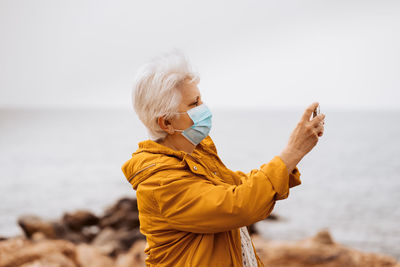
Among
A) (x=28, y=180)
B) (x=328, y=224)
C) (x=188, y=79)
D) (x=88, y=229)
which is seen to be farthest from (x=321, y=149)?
(x=188, y=79)

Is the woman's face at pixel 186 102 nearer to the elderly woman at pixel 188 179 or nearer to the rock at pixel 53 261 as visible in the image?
the elderly woman at pixel 188 179

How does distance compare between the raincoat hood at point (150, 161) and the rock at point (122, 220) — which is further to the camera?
the rock at point (122, 220)

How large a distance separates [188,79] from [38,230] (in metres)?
7.61

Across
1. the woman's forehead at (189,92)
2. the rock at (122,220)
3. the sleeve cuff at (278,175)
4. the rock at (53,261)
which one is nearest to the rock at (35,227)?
the rock at (122,220)

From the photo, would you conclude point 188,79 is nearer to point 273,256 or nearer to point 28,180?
point 273,256

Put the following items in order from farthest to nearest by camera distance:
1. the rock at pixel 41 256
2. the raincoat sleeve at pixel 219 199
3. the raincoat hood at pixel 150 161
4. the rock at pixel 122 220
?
the rock at pixel 122 220
the rock at pixel 41 256
the raincoat hood at pixel 150 161
the raincoat sleeve at pixel 219 199

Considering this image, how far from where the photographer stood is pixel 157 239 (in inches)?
64.0

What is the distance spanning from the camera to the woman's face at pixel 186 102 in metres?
1.61

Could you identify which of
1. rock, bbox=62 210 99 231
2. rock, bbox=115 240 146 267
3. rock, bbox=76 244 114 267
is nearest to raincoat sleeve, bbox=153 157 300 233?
rock, bbox=115 240 146 267

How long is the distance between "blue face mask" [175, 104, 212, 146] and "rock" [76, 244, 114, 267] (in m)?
4.47

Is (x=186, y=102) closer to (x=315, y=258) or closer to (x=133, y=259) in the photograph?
(x=315, y=258)

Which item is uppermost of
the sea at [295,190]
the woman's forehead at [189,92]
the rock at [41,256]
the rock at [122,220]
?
the woman's forehead at [189,92]

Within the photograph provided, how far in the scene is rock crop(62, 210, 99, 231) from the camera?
9.75 metres

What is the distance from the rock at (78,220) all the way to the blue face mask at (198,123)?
9008mm
